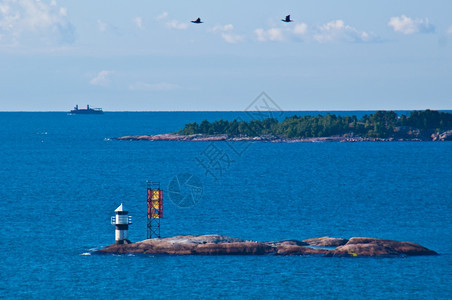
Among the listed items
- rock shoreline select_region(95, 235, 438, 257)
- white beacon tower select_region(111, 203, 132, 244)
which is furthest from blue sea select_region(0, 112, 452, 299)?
white beacon tower select_region(111, 203, 132, 244)

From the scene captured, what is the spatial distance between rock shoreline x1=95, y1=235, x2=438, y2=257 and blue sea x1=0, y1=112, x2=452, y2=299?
0.88m

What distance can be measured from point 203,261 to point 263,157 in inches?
4993

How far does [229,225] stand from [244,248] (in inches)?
622

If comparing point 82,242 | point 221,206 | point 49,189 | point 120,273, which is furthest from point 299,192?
point 120,273

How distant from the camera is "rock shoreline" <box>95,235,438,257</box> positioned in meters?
67.2

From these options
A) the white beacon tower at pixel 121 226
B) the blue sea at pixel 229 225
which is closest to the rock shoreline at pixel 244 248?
the white beacon tower at pixel 121 226

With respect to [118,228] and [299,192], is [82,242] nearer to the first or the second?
[118,228]

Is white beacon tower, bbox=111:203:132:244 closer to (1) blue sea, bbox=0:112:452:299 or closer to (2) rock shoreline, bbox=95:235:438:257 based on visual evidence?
(2) rock shoreline, bbox=95:235:438:257

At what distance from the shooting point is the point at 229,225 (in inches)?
3280

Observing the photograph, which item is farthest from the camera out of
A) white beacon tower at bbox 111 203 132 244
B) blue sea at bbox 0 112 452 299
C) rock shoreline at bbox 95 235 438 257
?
white beacon tower at bbox 111 203 132 244

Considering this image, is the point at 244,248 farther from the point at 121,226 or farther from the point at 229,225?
the point at 229,225

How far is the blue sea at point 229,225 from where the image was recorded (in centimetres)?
5984

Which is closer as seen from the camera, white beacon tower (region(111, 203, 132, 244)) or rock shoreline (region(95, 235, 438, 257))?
rock shoreline (region(95, 235, 438, 257))

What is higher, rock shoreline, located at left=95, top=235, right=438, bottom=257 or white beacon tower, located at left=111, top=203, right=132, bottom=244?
white beacon tower, located at left=111, top=203, right=132, bottom=244
